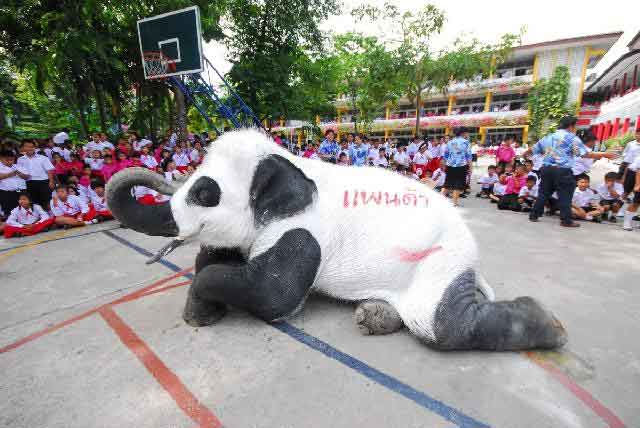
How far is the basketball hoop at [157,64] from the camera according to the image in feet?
33.1

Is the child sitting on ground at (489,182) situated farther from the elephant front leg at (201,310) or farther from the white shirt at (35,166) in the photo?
the white shirt at (35,166)

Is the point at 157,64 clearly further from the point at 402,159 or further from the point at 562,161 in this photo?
the point at 562,161

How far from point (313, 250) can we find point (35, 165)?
22.1 feet

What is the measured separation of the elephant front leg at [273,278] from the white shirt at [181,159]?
8.02 meters

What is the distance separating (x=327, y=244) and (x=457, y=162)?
628cm

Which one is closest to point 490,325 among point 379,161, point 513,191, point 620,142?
point 513,191

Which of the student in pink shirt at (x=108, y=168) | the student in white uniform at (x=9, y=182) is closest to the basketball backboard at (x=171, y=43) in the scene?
the student in pink shirt at (x=108, y=168)

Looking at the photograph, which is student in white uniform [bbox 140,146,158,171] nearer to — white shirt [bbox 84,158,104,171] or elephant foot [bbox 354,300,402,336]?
white shirt [bbox 84,158,104,171]

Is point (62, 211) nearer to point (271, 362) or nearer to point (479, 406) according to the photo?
point (271, 362)

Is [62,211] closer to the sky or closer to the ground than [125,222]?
closer to the ground

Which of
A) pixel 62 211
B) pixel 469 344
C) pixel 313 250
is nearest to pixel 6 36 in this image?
pixel 62 211

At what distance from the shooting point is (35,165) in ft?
20.2

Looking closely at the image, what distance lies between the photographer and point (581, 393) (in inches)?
67.7

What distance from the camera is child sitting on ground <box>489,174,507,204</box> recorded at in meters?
8.03
